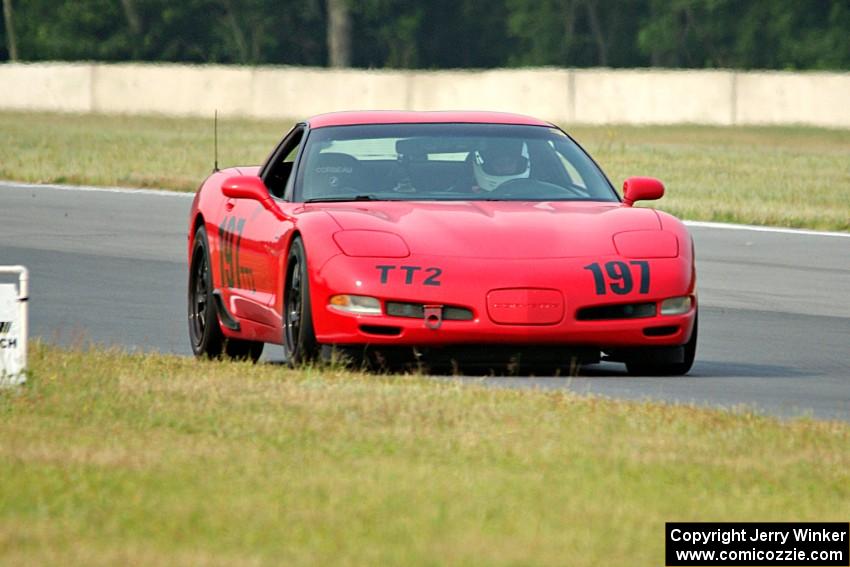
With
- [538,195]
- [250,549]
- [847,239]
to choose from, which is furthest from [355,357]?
[847,239]

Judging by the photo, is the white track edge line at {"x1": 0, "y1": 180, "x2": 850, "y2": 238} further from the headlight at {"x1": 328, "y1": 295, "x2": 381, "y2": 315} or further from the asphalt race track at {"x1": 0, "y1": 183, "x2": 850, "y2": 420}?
the headlight at {"x1": 328, "y1": 295, "x2": 381, "y2": 315}

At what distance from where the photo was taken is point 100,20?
77.3 metres

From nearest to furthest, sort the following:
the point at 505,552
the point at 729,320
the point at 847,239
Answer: the point at 505,552 → the point at 729,320 → the point at 847,239

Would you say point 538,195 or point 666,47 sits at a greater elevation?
point 538,195

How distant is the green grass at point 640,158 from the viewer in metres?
25.5

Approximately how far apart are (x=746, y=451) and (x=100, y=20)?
7157 centimetres

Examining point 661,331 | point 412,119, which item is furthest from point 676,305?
point 412,119

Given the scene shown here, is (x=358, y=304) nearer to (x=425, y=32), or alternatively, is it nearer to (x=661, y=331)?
(x=661, y=331)

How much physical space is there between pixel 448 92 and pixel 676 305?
42.7 metres

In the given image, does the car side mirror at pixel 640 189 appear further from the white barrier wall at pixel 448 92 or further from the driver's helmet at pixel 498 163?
the white barrier wall at pixel 448 92

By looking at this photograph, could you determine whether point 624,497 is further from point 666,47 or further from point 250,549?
point 666,47

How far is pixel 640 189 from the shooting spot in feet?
36.4

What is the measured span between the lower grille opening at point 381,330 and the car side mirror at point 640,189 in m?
1.75

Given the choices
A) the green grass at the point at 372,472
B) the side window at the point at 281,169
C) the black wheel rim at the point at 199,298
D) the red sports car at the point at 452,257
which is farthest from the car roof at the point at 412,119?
the green grass at the point at 372,472
